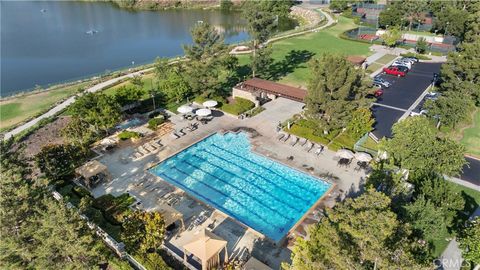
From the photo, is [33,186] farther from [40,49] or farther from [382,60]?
[40,49]

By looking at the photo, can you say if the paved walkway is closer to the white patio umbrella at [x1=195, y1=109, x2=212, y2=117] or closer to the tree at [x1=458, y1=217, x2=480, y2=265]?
the tree at [x1=458, y1=217, x2=480, y2=265]

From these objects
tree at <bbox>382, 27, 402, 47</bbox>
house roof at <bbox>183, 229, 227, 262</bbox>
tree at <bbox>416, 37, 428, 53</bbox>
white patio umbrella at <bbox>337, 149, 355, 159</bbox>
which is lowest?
house roof at <bbox>183, 229, 227, 262</bbox>

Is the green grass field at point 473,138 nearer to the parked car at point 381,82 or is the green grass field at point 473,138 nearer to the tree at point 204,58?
the parked car at point 381,82

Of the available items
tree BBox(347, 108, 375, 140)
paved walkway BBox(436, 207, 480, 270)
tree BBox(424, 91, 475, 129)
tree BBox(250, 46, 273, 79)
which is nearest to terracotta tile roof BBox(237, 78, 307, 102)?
tree BBox(250, 46, 273, 79)

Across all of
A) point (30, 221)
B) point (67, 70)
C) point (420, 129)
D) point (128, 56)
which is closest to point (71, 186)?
point (30, 221)

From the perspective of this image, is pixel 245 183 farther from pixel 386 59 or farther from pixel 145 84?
pixel 386 59

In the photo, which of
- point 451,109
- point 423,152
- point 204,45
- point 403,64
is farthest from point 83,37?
point 423,152

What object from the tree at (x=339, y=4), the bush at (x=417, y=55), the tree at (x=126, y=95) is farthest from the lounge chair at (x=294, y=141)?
the tree at (x=339, y=4)
